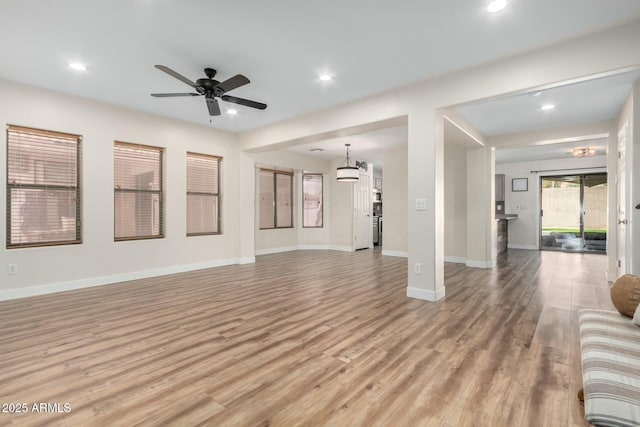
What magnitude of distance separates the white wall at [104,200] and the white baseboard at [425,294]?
160 inches

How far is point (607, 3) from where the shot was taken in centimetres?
244

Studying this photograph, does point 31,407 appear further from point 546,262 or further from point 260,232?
point 546,262

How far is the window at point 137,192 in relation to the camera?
16.7 feet

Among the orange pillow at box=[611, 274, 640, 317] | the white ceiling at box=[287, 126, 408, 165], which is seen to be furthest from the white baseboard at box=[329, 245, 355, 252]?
the orange pillow at box=[611, 274, 640, 317]

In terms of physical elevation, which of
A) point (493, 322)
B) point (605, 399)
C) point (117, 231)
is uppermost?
point (117, 231)

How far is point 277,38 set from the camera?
302 centimetres

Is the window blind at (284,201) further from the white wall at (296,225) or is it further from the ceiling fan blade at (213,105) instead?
the ceiling fan blade at (213,105)

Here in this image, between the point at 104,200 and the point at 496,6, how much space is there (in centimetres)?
558

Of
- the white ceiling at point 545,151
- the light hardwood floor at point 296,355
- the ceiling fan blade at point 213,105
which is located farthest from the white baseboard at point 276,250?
the white ceiling at point 545,151

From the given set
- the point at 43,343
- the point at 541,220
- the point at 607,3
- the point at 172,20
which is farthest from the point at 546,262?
the point at 43,343

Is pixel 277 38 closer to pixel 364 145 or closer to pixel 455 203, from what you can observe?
pixel 364 145

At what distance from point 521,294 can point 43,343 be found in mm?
5414

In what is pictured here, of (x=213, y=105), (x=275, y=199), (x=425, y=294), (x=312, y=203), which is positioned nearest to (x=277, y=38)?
(x=213, y=105)

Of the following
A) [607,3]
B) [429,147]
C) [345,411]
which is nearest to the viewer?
[345,411]
